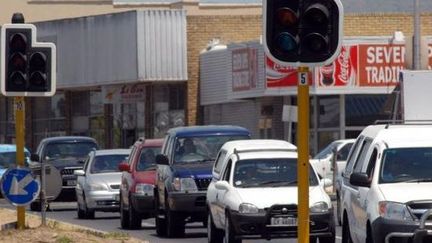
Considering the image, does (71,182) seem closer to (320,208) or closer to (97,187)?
(97,187)

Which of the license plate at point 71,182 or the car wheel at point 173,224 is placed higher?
the car wheel at point 173,224

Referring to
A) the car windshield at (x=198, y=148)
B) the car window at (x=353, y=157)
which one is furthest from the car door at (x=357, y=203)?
the car windshield at (x=198, y=148)

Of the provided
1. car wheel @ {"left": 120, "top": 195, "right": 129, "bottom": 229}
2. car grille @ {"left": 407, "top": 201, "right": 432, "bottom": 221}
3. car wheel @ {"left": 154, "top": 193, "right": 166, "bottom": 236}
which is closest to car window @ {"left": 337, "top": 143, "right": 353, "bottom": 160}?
car wheel @ {"left": 120, "top": 195, "right": 129, "bottom": 229}

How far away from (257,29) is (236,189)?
3223cm

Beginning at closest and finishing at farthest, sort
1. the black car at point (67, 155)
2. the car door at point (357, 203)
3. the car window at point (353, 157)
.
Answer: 1. the car door at point (357, 203)
2. the car window at point (353, 157)
3. the black car at point (67, 155)

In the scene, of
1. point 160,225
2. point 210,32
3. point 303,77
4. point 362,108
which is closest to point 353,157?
point 303,77

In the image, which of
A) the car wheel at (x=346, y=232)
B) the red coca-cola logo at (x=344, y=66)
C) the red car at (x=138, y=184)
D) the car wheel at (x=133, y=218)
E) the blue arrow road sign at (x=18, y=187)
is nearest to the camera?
the car wheel at (x=346, y=232)

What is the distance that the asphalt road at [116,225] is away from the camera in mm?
24734

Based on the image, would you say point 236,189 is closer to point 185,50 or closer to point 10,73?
point 10,73

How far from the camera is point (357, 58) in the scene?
44250mm

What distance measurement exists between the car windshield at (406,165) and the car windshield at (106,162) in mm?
16659

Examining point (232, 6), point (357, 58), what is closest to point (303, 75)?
point (357, 58)

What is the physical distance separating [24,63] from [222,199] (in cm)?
356

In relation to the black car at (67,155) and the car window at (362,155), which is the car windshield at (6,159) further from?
the car window at (362,155)
